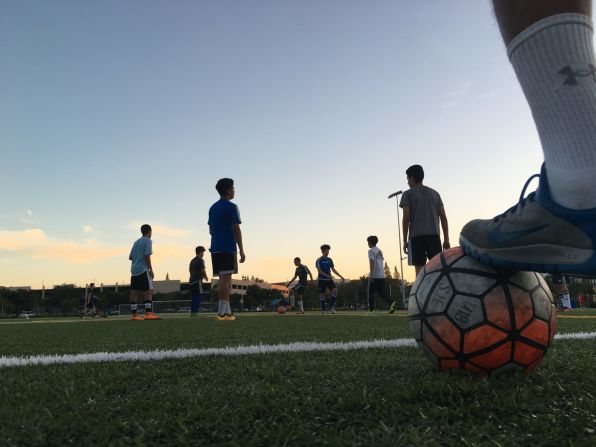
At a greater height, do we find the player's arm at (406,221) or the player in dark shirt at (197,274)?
the player's arm at (406,221)

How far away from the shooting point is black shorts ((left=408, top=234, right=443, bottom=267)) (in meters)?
8.11

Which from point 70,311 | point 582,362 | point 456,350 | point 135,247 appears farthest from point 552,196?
point 70,311

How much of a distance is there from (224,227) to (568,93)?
7.28m

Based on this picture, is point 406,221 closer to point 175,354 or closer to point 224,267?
point 224,267

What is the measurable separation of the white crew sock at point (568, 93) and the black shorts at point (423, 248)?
6.60 metres

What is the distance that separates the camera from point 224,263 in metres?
8.43

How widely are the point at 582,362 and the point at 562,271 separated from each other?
101 centimetres

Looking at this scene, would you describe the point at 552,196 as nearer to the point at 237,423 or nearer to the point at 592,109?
the point at 592,109

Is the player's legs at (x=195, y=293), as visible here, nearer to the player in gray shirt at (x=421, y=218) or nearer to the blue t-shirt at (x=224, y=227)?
the blue t-shirt at (x=224, y=227)

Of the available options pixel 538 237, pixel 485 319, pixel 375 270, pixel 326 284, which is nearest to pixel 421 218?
pixel 375 270

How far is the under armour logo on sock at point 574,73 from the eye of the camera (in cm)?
158

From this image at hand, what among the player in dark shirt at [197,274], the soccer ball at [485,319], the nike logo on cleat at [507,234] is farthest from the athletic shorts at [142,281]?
the nike logo on cleat at [507,234]

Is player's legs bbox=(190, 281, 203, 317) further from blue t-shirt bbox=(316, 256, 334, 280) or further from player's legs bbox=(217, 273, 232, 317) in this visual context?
player's legs bbox=(217, 273, 232, 317)

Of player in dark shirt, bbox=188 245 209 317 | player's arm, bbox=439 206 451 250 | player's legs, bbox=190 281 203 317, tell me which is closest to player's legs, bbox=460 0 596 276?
player's arm, bbox=439 206 451 250
